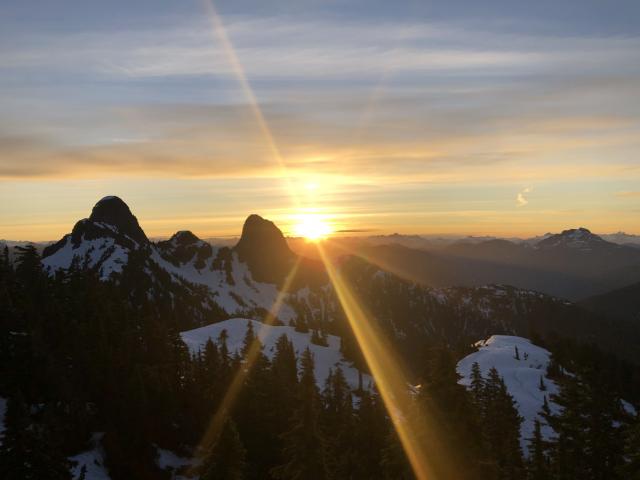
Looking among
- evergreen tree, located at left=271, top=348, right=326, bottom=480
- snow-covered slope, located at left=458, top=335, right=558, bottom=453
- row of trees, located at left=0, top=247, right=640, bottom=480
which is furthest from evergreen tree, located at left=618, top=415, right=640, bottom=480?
snow-covered slope, located at left=458, top=335, right=558, bottom=453

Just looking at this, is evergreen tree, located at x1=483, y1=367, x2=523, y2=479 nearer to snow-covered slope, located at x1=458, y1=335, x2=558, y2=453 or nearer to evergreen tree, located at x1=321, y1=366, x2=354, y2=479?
evergreen tree, located at x1=321, y1=366, x2=354, y2=479

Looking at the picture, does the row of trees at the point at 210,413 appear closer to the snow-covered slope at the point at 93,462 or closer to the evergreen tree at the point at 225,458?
the evergreen tree at the point at 225,458

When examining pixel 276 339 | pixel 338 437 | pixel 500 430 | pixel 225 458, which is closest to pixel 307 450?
pixel 225 458

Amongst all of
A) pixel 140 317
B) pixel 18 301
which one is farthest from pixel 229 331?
pixel 18 301

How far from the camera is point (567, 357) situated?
145m

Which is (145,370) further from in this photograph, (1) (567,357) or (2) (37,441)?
(1) (567,357)

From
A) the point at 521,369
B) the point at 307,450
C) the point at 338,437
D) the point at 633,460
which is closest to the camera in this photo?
the point at 633,460

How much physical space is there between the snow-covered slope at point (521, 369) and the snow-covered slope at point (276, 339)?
25134 millimetres

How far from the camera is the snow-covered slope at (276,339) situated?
104688mm

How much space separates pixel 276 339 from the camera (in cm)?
12331

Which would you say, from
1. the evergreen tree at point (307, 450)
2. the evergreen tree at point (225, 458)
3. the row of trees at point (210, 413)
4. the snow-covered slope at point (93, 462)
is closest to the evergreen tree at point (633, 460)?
the row of trees at point (210, 413)

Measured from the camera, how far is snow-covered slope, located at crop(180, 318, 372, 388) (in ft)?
343

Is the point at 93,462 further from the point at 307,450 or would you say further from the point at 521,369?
the point at 521,369

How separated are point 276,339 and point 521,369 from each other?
62843mm
